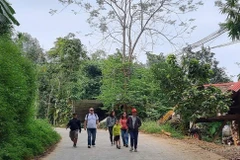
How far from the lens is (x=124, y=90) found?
3198cm

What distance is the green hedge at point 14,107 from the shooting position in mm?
10039

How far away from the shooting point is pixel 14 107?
11.4 m

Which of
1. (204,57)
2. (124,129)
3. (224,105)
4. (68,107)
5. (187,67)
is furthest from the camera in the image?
(204,57)

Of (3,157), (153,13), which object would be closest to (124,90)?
(153,13)

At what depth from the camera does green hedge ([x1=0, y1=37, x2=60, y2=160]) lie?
1004cm

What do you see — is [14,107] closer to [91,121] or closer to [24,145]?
[24,145]

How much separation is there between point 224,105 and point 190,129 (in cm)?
383

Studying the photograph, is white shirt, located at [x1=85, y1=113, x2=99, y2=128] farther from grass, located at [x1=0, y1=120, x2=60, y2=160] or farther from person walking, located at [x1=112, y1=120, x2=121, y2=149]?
grass, located at [x1=0, y1=120, x2=60, y2=160]

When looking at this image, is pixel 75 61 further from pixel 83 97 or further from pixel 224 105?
pixel 224 105

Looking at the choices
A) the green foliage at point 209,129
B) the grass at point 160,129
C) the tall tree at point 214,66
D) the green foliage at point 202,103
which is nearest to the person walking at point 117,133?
the grass at point 160,129

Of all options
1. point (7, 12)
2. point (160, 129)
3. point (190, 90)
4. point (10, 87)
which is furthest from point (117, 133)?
point (7, 12)

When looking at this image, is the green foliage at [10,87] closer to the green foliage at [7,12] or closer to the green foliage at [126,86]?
the green foliage at [7,12]

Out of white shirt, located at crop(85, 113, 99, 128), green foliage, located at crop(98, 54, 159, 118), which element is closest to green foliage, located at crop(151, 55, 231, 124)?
white shirt, located at crop(85, 113, 99, 128)

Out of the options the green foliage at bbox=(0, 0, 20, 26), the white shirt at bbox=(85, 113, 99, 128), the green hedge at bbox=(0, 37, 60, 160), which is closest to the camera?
the green foliage at bbox=(0, 0, 20, 26)
